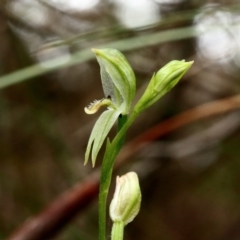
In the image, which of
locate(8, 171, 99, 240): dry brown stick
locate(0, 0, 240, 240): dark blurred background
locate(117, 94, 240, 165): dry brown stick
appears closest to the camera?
locate(8, 171, 99, 240): dry brown stick

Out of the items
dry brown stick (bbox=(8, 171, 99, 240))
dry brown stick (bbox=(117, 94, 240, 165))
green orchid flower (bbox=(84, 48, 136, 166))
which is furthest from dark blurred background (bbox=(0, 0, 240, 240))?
green orchid flower (bbox=(84, 48, 136, 166))

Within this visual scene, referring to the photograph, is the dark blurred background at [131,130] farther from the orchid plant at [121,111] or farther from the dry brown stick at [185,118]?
the orchid plant at [121,111]

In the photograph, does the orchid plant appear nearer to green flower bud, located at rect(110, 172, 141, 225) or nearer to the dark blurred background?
green flower bud, located at rect(110, 172, 141, 225)

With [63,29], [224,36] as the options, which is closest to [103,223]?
[224,36]

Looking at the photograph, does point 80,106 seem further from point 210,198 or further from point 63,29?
point 210,198

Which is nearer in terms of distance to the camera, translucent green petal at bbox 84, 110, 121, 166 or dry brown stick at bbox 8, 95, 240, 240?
translucent green petal at bbox 84, 110, 121, 166

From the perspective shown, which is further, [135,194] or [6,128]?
[6,128]
